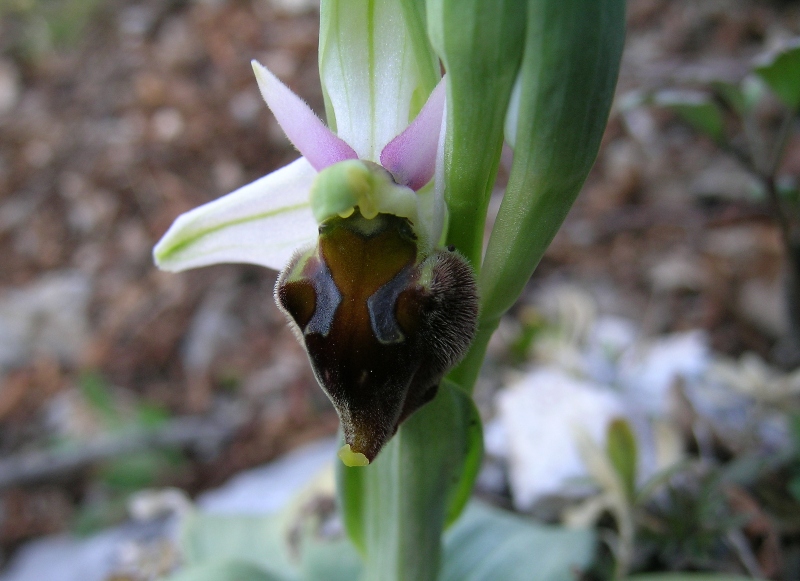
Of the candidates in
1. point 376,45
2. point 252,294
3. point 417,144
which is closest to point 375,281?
point 417,144

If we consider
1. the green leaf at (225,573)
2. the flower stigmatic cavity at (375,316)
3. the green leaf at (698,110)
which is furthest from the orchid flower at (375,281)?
the green leaf at (698,110)

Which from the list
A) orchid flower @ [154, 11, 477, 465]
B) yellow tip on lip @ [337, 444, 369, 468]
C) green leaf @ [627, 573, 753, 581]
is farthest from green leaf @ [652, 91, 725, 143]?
yellow tip on lip @ [337, 444, 369, 468]

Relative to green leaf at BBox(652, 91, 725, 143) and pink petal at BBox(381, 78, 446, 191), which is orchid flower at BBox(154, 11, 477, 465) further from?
green leaf at BBox(652, 91, 725, 143)

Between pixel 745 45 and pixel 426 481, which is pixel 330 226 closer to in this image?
pixel 426 481

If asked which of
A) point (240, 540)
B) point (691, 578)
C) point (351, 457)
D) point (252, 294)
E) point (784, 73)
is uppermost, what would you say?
point (784, 73)

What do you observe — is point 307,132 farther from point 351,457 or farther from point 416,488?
point 416,488

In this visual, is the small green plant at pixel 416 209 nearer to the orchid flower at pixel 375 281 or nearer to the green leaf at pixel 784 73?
the orchid flower at pixel 375 281
